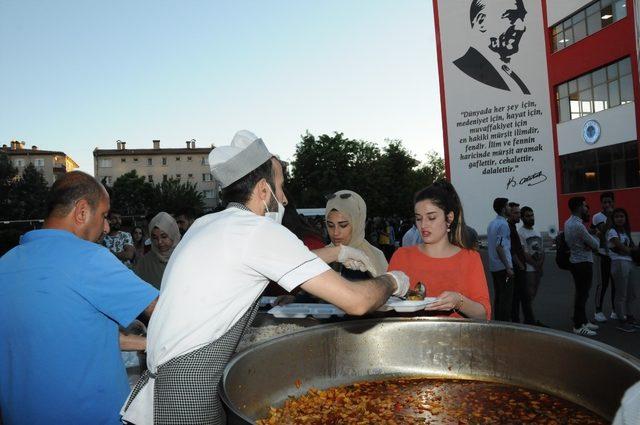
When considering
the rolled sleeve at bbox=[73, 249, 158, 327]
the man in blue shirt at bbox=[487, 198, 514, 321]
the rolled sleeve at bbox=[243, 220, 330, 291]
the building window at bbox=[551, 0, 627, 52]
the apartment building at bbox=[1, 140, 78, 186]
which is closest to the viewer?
the rolled sleeve at bbox=[243, 220, 330, 291]

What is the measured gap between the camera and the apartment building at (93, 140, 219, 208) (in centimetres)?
8462

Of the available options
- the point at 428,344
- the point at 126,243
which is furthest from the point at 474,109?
Answer: the point at 428,344

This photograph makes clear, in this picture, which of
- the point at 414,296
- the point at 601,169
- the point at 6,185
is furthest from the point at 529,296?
the point at 6,185

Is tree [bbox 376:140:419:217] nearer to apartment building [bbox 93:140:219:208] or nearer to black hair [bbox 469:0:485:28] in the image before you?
black hair [bbox 469:0:485:28]

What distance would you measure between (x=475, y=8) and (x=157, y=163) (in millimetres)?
73858

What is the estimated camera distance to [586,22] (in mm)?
22500

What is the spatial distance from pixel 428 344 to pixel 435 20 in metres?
24.9

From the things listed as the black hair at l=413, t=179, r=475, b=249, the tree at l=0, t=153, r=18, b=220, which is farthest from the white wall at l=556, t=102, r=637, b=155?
the tree at l=0, t=153, r=18, b=220

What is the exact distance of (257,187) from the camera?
186 cm

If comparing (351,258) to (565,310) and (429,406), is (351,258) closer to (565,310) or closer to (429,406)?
(429,406)

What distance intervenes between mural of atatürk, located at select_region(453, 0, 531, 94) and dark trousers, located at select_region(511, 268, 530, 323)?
16.7 meters

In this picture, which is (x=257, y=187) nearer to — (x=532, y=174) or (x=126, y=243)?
(x=126, y=243)

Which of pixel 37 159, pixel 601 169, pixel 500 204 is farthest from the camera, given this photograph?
pixel 37 159

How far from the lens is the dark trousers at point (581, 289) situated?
7.06 m
